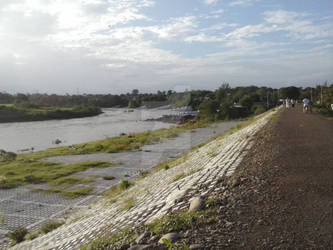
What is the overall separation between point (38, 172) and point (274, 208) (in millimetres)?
16683

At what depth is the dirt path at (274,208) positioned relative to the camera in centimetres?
320

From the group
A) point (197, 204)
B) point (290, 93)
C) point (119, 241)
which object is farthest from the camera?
point (290, 93)

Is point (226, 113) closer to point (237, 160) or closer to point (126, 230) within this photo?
point (237, 160)

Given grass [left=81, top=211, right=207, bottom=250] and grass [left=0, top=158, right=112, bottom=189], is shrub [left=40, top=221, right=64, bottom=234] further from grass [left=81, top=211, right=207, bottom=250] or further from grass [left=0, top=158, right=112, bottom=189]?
grass [left=0, top=158, right=112, bottom=189]

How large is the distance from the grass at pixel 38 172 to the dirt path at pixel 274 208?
1091 centimetres

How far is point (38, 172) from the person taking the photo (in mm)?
17656

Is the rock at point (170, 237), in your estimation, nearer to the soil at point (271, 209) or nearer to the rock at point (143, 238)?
the soil at point (271, 209)

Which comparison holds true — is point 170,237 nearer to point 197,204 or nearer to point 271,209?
point 197,204

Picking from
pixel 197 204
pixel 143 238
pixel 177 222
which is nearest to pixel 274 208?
pixel 197 204

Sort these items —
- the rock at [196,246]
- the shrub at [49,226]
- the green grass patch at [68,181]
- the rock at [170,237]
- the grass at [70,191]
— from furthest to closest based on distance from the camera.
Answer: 1. the green grass patch at [68,181]
2. the grass at [70,191]
3. the shrub at [49,226]
4. the rock at [170,237]
5. the rock at [196,246]

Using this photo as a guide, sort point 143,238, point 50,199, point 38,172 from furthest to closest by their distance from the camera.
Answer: point 38,172
point 50,199
point 143,238

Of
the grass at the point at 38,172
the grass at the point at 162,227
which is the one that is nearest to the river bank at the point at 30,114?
the grass at the point at 38,172

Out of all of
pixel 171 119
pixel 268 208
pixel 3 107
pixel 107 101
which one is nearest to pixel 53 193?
pixel 268 208

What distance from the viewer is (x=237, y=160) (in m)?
7.35
